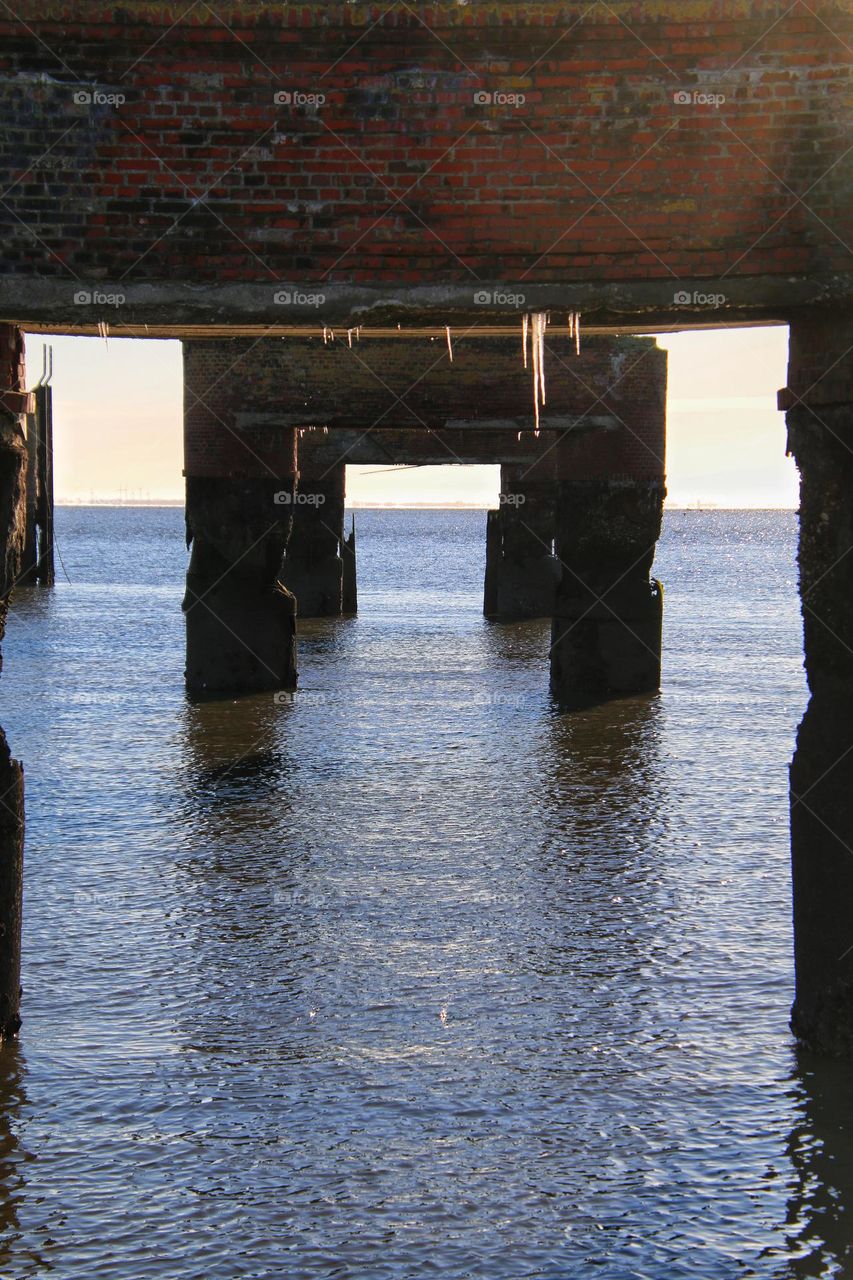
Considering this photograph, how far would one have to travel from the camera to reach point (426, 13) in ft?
25.7

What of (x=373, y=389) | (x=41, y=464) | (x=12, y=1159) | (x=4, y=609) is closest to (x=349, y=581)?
(x=41, y=464)

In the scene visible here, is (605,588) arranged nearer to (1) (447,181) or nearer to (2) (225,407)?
(2) (225,407)

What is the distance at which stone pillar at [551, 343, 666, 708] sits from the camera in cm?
2125

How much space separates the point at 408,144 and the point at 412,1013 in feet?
15.7

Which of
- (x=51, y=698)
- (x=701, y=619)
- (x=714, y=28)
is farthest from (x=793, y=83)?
(x=701, y=619)

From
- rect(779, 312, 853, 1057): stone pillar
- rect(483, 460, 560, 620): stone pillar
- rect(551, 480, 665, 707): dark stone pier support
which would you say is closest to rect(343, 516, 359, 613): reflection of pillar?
rect(483, 460, 560, 620): stone pillar

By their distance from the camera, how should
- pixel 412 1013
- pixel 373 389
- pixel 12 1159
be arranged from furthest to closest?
pixel 373 389 < pixel 412 1013 < pixel 12 1159

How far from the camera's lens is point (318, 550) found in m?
35.4

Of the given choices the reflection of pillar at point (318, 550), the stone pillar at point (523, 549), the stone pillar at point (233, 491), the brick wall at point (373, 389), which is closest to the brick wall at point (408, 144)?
the brick wall at point (373, 389)

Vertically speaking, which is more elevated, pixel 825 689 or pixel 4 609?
pixel 4 609

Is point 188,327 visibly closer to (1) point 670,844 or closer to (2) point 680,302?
(2) point 680,302

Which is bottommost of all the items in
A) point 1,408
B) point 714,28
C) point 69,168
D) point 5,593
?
point 5,593

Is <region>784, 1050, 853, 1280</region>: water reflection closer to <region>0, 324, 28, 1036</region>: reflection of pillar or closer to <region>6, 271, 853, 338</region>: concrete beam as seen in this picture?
<region>6, 271, 853, 338</region>: concrete beam

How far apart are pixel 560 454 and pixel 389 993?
13443 mm
